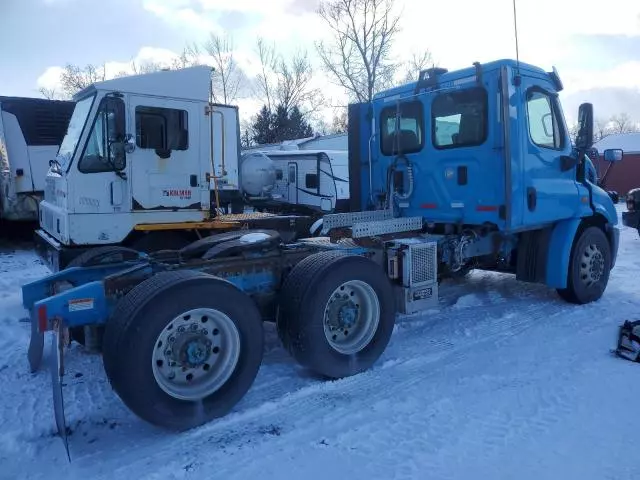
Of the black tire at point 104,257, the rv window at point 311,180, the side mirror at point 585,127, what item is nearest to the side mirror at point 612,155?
the side mirror at point 585,127

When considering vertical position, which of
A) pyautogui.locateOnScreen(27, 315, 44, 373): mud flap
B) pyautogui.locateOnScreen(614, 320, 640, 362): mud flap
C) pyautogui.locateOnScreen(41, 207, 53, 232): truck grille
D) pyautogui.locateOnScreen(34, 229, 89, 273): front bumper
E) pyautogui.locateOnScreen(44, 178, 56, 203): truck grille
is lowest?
pyautogui.locateOnScreen(614, 320, 640, 362): mud flap

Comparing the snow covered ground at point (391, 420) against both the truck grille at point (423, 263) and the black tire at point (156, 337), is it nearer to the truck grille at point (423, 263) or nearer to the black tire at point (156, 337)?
the black tire at point (156, 337)

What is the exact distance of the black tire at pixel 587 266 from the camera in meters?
6.85

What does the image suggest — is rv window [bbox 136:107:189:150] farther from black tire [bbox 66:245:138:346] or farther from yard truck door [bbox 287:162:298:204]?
yard truck door [bbox 287:162:298:204]

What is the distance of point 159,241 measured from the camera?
23.6ft

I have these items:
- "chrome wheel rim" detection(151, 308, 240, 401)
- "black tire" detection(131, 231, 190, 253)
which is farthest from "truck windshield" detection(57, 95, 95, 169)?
"chrome wheel rim" detection(151, 308, 240, 401)

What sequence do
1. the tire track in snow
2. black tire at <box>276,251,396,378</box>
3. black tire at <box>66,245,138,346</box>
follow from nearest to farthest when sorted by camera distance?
the tire track in snow < black tire at <box>276,251,396,378</box> < black tire at <box>66,245,138,346</box>

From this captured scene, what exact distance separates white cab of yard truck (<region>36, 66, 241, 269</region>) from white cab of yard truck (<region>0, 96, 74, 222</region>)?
12.6 ft

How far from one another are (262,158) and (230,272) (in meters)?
10.7

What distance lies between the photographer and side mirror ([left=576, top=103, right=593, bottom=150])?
21.7 ft

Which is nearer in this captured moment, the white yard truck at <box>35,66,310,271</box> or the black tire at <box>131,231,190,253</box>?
the white yard truck at <box>35,66,310,271</box>

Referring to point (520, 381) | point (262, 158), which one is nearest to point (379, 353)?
point (520, 381)

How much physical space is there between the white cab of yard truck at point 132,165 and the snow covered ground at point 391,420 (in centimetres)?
159

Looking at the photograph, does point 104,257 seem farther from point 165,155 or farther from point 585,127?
point 585,127
